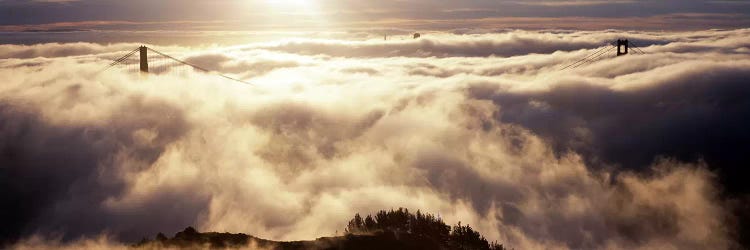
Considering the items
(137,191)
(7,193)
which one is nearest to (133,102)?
(137,191)

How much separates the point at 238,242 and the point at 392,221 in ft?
76.4

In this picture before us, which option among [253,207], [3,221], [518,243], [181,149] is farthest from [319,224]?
Result: [3,221]

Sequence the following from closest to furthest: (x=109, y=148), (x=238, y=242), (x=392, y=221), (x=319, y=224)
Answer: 1. (x=238, y=242)
2. (x=392, y=221)
3. (x=319, y=224)
4. (x=109, y=148)

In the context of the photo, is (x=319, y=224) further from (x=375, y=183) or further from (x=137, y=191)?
(x=137, y=191)

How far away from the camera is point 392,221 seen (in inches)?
2793

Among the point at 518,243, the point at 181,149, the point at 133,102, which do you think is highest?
the point at 133,102

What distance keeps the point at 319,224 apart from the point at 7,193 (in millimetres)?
90849

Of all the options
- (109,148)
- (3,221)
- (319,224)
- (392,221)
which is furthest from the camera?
(109,148)

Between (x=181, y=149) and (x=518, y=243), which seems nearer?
(x=518, y=243)

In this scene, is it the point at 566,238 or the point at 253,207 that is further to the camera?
the point at 253,207

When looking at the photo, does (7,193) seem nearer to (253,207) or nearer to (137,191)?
(137,191)

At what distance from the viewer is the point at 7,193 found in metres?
179

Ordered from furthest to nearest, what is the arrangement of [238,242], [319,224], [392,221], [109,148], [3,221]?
[109,148]
[3,221]
[319,224]
[392,221]
[238,242]

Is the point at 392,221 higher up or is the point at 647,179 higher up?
the point at 392,221
